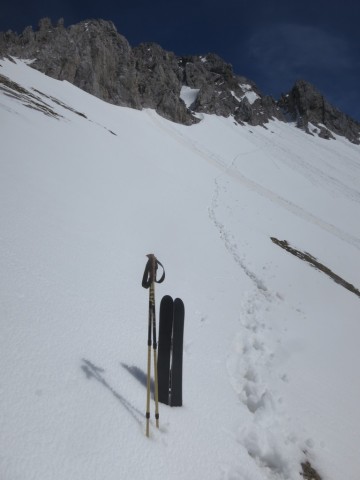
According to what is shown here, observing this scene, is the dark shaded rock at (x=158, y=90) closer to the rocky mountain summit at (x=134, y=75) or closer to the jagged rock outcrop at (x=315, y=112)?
the rocky mountain summit at (x=134, y=75)

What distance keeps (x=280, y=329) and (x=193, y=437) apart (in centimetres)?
467

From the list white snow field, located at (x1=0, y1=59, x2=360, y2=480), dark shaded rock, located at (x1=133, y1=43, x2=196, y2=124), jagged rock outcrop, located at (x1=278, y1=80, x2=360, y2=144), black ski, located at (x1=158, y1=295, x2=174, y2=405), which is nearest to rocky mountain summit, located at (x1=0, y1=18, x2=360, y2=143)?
dark shaded rock, located at (x1=133, y1=43, x2=196, y2=124)

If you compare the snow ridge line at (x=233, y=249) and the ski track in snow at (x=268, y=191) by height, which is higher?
the ski track in snow at (x=268, y=191)

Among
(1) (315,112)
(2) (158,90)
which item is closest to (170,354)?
(2) (158,90)

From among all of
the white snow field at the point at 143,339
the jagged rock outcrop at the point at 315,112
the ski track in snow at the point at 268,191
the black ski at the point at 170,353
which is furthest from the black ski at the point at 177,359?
the jagged rock outcrop at the point at 315,112

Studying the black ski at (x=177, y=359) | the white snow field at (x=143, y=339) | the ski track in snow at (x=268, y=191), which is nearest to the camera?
the white snow field at (x=143, y=339)

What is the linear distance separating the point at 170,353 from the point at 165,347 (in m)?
0.12

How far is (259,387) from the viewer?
576cm

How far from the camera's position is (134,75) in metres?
69.4

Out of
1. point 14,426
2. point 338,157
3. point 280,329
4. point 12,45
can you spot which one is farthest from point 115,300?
point 338,157

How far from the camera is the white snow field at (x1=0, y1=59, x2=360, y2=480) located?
11.9 ft

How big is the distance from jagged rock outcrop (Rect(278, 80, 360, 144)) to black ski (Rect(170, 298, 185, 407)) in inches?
4896

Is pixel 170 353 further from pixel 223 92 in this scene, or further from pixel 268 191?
pixel 223 92

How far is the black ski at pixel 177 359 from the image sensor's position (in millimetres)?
4590
